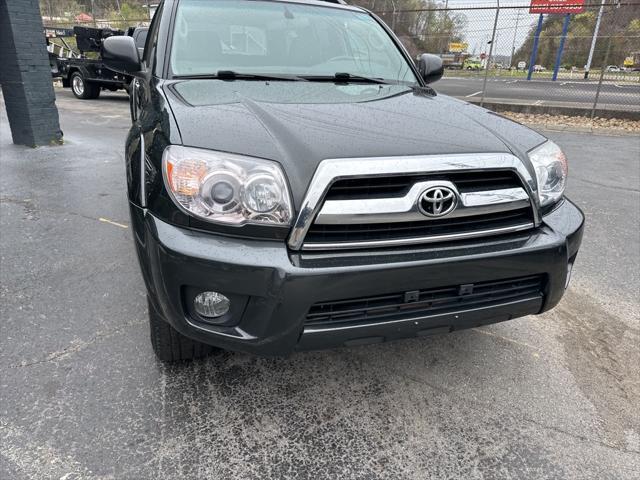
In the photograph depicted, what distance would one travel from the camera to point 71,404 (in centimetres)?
204

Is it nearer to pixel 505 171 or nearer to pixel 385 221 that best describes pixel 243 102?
pixel 385 221

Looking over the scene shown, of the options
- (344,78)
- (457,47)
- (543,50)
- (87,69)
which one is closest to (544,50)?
(543,50)

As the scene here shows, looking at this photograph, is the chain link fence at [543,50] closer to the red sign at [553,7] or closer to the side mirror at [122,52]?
the red sign at [553,7]

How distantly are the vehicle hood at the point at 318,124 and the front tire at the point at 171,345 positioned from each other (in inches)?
34.0

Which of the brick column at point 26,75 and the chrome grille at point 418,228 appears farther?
the brick column at point 26,75

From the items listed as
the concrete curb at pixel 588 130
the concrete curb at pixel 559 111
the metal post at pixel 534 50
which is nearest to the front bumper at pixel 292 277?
the concrete curb at pixel 588 130

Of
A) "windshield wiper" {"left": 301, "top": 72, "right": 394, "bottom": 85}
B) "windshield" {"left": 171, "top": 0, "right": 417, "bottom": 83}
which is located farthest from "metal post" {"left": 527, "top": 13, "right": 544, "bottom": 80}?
"windshield wiper" {"left": 301, "top": 72, "right": 394, "bottom": 85}

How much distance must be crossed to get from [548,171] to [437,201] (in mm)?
679

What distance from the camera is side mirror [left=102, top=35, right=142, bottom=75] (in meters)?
3.01

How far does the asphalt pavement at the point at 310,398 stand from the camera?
181 centimetres

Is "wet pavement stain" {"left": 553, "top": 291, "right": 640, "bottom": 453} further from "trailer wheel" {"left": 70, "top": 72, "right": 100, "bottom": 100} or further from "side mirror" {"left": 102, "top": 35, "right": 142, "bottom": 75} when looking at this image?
"trailer wheel" {"left": 70, "top": 72, "right": 100, "bottom": 100}

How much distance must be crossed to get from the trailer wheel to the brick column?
25.2 feet

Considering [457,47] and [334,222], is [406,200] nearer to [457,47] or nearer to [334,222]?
[334,222]

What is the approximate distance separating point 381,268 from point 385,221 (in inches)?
6.7
